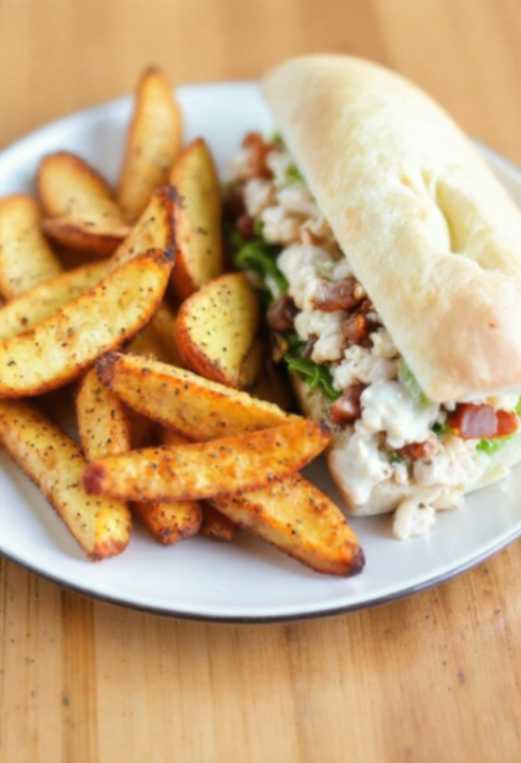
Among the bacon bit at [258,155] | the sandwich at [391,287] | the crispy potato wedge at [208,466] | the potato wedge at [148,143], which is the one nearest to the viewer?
the crispy potato wedge at [208,466]

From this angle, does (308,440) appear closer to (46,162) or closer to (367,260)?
(367,260)

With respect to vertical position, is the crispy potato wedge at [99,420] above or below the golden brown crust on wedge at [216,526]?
above

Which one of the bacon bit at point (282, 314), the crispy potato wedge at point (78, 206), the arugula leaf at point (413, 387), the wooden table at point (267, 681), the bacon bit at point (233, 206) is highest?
the crispy potato wedge at point (78, 206)

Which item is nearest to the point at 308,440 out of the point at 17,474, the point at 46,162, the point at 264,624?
the point at 264,624

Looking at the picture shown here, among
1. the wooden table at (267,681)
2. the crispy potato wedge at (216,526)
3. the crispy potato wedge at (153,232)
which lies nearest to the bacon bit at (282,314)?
the crispy potato wedge at (153,232)

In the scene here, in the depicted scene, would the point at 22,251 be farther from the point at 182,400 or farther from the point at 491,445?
the point at 491,445

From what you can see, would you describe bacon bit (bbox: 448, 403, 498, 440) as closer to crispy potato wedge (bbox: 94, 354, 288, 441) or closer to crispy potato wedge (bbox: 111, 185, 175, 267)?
crispy potato wedge (bbox: 94, 354, 288, 441)

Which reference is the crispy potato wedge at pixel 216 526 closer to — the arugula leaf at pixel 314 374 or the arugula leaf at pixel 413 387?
the arugula leaf at pixel 314 374
